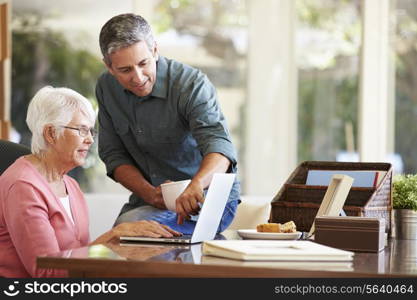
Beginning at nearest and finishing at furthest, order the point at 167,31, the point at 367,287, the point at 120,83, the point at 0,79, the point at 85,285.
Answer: the point at 367,287
the point at 85,285
the point at 120,83
the point at 0,79
the point at 167,31

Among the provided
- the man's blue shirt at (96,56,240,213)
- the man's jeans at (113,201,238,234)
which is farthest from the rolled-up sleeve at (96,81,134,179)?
the man's jeans at (113,201,238,234)

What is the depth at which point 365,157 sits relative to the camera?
5.92 meters

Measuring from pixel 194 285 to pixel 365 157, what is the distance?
4.45m

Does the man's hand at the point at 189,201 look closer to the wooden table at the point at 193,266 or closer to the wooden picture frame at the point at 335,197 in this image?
the wooden picture frame at the point at 335,197

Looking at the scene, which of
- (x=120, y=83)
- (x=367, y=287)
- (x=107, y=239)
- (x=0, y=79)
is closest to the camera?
(x=367, y=287)

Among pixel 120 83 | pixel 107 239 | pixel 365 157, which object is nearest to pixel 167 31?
pixel 365 157

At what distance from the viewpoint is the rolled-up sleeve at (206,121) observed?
2.84m

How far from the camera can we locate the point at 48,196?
2365 mm

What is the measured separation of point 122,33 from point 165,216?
2.18 ft

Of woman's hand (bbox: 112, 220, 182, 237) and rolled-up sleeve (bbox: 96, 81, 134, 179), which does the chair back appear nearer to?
rolled-up sleeve (bbox: 96, 81, 134, 179)

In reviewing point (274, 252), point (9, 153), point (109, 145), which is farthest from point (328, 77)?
point (274, 252)

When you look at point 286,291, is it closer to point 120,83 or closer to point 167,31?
point 120,83

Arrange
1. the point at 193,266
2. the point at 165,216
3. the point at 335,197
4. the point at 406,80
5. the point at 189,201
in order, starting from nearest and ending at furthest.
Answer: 1. the point at 193,266
2. the point at 335,197
3. the point at 189,201
4. the point at 165,216
5. the point at 406,80

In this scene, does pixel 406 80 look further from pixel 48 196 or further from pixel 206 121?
pixel 48 196
